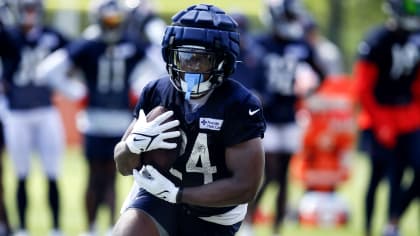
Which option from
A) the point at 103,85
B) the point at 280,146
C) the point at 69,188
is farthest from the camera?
the point at 69,188

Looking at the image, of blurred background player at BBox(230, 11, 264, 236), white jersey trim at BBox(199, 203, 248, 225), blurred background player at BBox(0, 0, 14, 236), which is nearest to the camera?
white jersey trim at BBox(199, 203, 248, 225)

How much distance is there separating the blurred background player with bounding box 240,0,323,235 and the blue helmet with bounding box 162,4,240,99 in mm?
4338

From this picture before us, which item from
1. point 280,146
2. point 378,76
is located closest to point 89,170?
point 280,146

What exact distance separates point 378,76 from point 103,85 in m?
2.16

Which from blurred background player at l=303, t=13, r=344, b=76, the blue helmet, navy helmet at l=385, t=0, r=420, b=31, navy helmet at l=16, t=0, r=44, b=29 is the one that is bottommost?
blurred background player at l=303, t=13, r=344, b=76

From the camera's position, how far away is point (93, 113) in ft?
30.0

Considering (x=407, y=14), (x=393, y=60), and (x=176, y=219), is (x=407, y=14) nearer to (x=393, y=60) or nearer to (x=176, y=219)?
(x=393, y=60)

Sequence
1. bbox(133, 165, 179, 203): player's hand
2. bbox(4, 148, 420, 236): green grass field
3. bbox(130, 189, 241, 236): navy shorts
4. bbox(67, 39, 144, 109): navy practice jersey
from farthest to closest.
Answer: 1. bbox(4, 148, 420, 236): green grass field
2. bbox(67, 39, 144, 109): navy practice jersey
3. bbox(130, 189, 241, 236): navy shorts
4. bbox(133, 165, 179, 203): player's hand

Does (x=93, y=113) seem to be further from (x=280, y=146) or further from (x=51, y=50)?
(x=280, y=146)

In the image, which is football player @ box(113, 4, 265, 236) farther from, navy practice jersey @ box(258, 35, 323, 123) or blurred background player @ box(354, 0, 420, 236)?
navy practice jersey @ box(258, 35, 323, 123)

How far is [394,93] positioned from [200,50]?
4195 mm

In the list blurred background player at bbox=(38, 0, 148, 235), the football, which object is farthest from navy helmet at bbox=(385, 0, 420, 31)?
the football

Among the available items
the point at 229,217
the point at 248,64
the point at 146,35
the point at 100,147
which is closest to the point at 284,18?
the point at 248,64

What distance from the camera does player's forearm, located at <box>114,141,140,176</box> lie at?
214 inches
